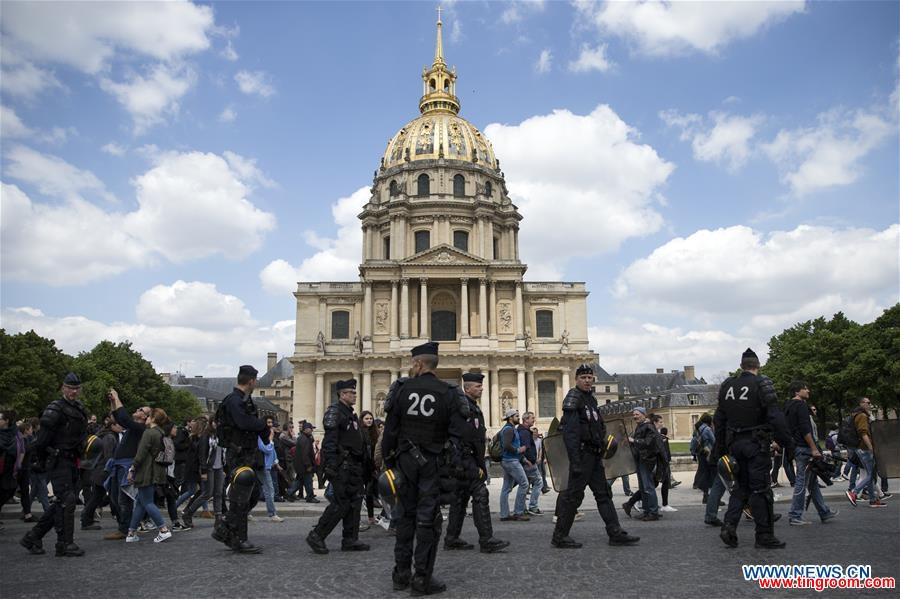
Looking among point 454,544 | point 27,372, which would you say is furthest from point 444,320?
point 454,544

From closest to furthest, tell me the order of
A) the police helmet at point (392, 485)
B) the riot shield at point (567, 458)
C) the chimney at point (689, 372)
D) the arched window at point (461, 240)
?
the police helmet at point (392, 485)
the riot shield at point (567, 458)
the arched window at point (461, 240)
the chimney at point (689, 372)

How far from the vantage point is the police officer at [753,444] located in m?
7.59

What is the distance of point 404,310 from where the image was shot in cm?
5350

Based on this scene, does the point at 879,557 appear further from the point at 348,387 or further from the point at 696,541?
the point at 348,387

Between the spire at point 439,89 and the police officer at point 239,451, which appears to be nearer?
the police officer at point 239,451

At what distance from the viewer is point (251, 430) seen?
26.5 ft

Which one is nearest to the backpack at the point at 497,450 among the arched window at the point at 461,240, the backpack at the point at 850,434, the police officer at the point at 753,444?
the police officer at the point at 753,444

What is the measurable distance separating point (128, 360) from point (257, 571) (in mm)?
49397

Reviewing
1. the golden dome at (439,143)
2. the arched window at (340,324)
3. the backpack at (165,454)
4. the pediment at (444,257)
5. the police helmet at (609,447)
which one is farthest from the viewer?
the golden dome at (439,143)

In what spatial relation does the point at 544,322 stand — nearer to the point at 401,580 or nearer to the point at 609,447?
the point at 609,447

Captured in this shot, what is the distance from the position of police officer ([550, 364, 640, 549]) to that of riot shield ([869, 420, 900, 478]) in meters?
4.05

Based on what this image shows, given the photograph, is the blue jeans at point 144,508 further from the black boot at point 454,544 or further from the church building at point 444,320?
the church building at point 444,320

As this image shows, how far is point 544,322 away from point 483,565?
165 ft

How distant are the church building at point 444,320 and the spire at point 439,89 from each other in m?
14.3
